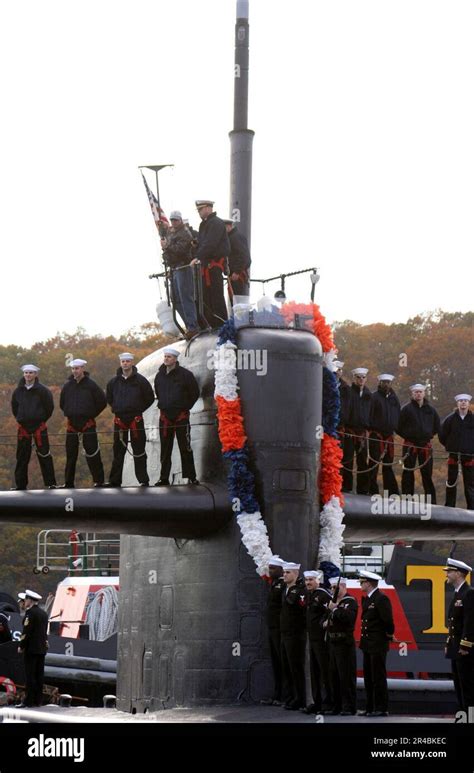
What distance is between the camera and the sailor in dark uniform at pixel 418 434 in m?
15.9

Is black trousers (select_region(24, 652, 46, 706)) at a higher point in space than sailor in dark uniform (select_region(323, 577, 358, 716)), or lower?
lower

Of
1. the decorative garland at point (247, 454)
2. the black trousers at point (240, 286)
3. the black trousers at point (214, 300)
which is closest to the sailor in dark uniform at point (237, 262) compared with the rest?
the black trousers at point (240, 286)

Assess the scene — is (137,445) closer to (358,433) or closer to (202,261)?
(202,261)

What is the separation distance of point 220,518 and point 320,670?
1683 mm

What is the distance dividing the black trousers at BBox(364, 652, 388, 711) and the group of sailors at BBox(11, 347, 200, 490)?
2.44 meters

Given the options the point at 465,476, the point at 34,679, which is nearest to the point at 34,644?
the point at 34,679

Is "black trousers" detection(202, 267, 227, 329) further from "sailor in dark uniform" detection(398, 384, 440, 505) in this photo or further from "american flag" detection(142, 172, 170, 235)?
"sailor in dark uniform" detection(398, 384, 440, 505)

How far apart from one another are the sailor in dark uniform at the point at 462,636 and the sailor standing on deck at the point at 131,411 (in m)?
3.40

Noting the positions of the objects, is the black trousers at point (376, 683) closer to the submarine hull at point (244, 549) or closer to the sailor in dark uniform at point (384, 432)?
the submarine hull at point (244, 549)

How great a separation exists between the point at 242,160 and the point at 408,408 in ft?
12.1

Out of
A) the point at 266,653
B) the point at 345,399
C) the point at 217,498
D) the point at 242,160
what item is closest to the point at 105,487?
the point at 217,498

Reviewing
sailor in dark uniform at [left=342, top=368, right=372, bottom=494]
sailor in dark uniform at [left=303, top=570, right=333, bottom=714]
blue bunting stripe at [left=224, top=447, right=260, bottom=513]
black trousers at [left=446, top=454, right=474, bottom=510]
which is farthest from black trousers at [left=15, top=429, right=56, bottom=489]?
black trousers at [left=446, top=454, right=474, bottom=510]

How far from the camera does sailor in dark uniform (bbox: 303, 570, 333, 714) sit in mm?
12508

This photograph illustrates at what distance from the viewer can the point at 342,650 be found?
500 inches
